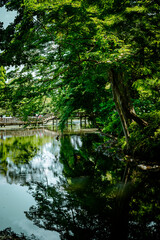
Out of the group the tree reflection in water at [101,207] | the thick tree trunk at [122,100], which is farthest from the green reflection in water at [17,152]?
the thick tree trunk at [122,100]

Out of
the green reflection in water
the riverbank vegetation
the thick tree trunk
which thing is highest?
the riverbank vegetation

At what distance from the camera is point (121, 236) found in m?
3.32

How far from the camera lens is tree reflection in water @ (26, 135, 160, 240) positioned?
11.5ft

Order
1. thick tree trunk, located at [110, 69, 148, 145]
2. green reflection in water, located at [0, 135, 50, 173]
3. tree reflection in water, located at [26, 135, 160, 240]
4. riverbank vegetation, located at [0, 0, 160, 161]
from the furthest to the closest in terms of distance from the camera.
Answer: green reflection in water, located at [0, 135, 50, 173], thick tree trunk, located at [110, 69, 148, 145], riverbank vegetation, located at [0, 0, 160, 161], tree reflection in water, located at [26, 135, 160, 240]

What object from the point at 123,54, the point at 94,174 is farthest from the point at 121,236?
the point at 123,54

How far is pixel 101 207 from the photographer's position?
441cm

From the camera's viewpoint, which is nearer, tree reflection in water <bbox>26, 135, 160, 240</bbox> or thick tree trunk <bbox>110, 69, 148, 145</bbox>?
tree reflection in water <bbox>26, 135, 160, 240</bbox>

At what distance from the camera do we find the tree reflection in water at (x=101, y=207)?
350 centimetres

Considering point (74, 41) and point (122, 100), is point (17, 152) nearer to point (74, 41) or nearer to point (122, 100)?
point (122, 100)

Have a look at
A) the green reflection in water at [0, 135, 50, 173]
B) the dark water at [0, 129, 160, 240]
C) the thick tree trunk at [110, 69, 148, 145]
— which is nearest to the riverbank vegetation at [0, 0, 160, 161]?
the thick tree trunk at [110, 69, 148, 145]

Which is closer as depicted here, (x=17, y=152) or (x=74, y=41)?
(x=74, y=41)

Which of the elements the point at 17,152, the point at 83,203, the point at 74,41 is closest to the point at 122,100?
the point at 74,41

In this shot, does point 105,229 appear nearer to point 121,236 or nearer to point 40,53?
point 121,236

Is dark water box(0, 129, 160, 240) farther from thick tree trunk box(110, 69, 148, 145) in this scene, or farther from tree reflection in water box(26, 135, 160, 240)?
thick tree trunk box(110, 69, 148, 145)
